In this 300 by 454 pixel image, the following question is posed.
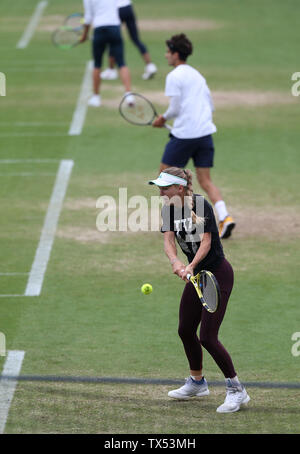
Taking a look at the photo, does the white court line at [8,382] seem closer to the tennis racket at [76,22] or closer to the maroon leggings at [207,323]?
the maroon leggings at [207,323]

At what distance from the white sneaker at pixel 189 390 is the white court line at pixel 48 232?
2812 mm

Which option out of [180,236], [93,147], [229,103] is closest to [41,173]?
[93,147]

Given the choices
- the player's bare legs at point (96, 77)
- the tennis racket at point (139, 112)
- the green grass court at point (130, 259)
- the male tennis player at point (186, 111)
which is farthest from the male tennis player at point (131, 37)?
the male tennis player at point (186, 111)

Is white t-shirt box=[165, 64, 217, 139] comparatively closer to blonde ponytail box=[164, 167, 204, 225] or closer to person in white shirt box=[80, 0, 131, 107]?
blonde ponytail box=[164, 167, 204, 225]

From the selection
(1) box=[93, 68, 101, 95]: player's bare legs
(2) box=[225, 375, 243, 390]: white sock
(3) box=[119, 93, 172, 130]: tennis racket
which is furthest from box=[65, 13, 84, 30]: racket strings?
(2) box=[225, 375, 243, 390]: white sock

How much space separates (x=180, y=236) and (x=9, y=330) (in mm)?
2509

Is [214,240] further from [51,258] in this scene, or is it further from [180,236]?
[51,258]

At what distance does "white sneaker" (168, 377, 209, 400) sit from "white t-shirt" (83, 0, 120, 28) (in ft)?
37.9

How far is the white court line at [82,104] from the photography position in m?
17.4

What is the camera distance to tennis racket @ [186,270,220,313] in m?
7.25

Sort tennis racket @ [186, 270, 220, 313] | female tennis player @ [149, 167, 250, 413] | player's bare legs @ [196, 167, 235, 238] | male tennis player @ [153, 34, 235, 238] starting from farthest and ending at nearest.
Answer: player's bare legs @ [196, 167, 235, 238] < male tennis player @ [153, 34, 235, 238] < female tennis player @ [149, 167, 250, 413] < tennis racket @ [186, 270, 220, 313]

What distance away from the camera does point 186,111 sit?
38.0 feet

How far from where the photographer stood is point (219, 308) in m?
7.54

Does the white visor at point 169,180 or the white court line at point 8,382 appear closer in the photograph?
the white visor at point 169,180
